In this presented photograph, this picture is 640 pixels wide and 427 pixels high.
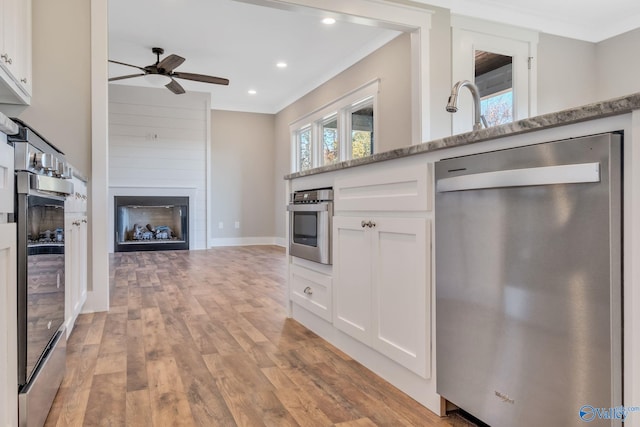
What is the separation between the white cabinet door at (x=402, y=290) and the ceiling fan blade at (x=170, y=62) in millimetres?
3629

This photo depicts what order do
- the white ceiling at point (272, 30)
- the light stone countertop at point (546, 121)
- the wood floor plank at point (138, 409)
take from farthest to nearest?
the white ceiling at point (272, 30), the wood floor plank at point (138, 409), the light stone countertop at point (546, 121)

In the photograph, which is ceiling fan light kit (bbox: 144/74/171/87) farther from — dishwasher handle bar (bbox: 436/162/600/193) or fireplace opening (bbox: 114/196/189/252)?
dishwasher handle bar (bbox: 436/162/600/193)

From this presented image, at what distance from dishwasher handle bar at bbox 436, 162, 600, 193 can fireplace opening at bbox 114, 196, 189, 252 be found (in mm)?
6471

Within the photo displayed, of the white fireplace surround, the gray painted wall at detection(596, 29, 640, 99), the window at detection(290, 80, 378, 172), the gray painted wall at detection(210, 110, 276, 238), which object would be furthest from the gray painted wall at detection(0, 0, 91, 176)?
the gray painted wall at detection(596, 29, 640, 99)

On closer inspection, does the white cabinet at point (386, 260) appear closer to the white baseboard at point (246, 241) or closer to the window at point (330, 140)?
the window at point (330, 140)

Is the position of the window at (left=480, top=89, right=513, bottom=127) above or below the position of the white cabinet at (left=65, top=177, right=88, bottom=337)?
above

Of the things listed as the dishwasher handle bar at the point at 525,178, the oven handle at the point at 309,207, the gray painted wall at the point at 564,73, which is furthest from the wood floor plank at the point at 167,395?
the gray painted wall at the point at 564,73

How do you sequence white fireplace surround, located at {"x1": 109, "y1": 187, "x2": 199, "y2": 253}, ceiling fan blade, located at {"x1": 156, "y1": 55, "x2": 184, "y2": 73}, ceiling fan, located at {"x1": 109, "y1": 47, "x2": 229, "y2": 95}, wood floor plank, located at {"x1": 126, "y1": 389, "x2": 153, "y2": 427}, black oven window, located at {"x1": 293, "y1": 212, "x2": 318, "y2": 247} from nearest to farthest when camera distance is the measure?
wood floor plank, located at {"x1": 126, "y1": 389, "x2": 153, "y2": 427}
black oven window, located at {"x1": 293, "y1": 212, "x2": 318, "y2": 247}
ceiling fan blade, located at {"x1": 156, "y1": 55, "x2": 184, "y2": 73}
ceiling fan, located at {"x1": 109, "y1": 47, "x2": 229, "y2": 95}
white fireplace surround, located at {"x1": 109, "y1": 187, "x2": 199, "y2": 253}

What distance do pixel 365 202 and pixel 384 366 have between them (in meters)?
0.69

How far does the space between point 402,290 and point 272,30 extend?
4.05 m

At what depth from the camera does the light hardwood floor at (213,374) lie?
1398 mm

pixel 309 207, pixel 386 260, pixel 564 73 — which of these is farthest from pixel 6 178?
pixel 564 73

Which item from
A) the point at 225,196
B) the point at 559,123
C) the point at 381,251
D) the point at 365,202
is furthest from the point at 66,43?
the point at 225,196

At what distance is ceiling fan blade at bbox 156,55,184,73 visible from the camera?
437 cm
